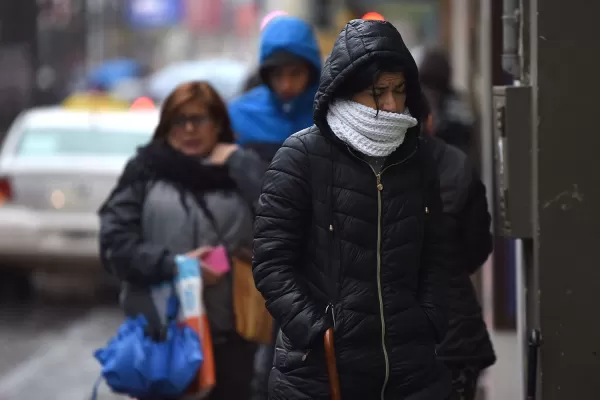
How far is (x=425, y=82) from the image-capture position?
31.9 feet

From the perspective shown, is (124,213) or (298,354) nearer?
(298,354)

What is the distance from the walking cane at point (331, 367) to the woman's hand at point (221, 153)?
1.97m

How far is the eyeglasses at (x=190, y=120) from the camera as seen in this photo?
6.07 meters

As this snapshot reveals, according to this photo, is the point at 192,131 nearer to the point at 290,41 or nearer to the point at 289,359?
the point at 290,41

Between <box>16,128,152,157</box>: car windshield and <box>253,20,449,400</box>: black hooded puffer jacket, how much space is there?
746cm

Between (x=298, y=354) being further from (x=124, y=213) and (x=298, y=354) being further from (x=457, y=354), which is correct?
(x=124, y=213)

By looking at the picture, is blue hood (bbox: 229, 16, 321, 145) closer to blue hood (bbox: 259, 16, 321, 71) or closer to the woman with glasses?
blue hood (bbox: 259, 16, 321, 71)

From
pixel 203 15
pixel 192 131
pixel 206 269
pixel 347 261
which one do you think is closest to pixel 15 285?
pixel 192 131

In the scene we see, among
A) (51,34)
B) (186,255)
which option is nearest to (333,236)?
(186,255)

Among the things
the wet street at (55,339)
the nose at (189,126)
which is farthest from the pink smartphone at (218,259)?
the wet street at (55,339)

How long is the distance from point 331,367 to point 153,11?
171ft

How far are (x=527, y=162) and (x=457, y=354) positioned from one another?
836 mm

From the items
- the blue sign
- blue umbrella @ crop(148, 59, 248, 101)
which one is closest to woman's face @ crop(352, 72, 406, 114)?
blue umbrella @ crop(148, 59, 248, 101)
